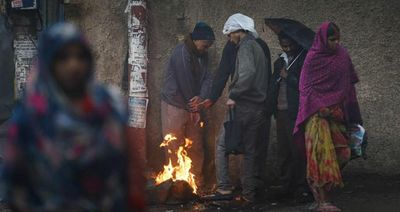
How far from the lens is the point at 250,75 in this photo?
7.53 meters

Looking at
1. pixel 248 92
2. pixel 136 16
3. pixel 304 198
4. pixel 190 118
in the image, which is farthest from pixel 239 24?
pixel 304 198

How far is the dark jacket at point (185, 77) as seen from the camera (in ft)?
27.5

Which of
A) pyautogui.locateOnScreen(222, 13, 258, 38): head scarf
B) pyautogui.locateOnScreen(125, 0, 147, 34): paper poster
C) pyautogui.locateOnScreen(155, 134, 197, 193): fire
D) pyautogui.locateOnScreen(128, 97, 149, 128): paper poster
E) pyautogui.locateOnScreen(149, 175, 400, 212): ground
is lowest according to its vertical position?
pyautogui.locateOnScreen(149, 175, 400, 212): ground

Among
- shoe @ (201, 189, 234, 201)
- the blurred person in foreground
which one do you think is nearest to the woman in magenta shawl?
shoe @ (201, 189, 234, 201)

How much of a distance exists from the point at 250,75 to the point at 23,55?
2.62m

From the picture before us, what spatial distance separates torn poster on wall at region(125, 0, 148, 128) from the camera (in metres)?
8.77

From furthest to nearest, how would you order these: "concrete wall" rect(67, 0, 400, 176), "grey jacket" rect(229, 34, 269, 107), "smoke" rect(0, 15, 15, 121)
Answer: "smoke" rect(0, 15, 15, 121)
"concrete wall" rect(67, 0, 400, 176)
"grey jacket" rect(229, 34, 269, 107)

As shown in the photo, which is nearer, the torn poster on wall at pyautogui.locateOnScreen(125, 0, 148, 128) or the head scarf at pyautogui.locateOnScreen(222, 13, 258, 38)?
the head scarf at pyautogui.locateOnScreen(222, 13, 258, 38)

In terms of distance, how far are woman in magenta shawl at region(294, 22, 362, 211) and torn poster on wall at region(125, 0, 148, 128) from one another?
7.83 ft

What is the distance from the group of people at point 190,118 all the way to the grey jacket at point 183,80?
0.4 inches

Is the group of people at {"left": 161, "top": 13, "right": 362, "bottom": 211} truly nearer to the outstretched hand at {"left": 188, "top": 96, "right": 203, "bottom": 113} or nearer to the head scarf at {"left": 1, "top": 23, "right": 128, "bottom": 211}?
the outstretched hand at {"left": 188, "top": 96, "right": 203, "bottom": 113}

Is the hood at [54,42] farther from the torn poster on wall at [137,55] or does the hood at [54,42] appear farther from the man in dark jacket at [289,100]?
the torn poster on wall at [137,55]

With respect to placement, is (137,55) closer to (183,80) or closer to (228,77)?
(183,80)

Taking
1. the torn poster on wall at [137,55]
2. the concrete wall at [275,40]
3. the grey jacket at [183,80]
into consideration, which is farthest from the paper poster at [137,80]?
the grey jacket at [183,80]
